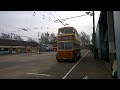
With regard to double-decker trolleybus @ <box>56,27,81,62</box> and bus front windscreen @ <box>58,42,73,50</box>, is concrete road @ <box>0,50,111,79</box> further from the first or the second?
bus front windscreen @ <box>58,42,73,50</box>

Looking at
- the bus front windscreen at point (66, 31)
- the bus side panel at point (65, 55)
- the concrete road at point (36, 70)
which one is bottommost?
the concrete road at point (36, 70)

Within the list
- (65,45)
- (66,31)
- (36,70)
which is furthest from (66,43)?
(36,70)

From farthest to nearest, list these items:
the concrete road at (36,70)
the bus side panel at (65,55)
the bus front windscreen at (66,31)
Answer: the bus side panel at (65,55) → the bus front windscreen at (66,31) → the concrete road at (36,70)

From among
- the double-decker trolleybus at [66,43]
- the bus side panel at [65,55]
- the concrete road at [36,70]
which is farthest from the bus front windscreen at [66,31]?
the concrete road at [36,70]

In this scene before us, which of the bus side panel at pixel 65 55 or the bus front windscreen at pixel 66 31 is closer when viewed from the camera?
the bus front windscreen at pixel 66 31

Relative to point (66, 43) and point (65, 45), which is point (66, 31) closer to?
point (66, 43)

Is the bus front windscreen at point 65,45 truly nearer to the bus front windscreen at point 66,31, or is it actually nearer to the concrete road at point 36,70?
the bus front windscreen at point 66,31

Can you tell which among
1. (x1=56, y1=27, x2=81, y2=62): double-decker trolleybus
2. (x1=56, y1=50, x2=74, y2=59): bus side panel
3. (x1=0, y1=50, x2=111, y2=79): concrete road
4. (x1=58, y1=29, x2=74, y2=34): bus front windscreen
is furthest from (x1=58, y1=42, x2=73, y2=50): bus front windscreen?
(x1=0, y1=50, x2=111, y2=79): concrete road

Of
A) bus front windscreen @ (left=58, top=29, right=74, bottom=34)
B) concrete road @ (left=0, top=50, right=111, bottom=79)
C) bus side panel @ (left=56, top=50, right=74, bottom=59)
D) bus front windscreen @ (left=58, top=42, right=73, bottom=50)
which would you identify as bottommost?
concrete road @ (left=0, top=50, right=111, bottom=79)

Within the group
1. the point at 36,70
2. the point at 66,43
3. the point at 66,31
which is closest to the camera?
the point at 36,70
